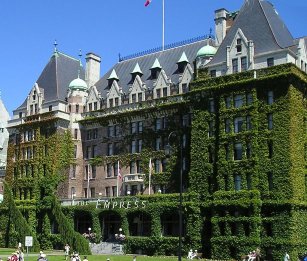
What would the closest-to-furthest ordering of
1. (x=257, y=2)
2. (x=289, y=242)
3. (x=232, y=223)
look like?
1. (x=289, y=242)
2. (x=232, y=223)
3. (x=257, y=2)

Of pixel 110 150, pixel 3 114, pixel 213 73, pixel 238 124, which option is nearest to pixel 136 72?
pixel 110 150

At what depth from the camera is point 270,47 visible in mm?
63094

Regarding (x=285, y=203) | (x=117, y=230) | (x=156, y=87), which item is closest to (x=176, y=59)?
(x=156, y=87)

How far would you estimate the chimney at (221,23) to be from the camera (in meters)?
75.1

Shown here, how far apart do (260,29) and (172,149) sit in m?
18.4

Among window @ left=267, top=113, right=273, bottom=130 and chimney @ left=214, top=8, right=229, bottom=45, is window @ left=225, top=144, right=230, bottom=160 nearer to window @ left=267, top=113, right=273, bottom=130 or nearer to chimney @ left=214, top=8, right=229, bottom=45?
window @ left=267, top=113, right=273, bottom=130

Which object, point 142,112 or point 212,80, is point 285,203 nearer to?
point 212,80

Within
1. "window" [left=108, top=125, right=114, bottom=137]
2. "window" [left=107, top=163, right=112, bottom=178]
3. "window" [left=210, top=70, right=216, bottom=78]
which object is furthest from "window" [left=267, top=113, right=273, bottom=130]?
"window" [left=107, top=163, right=112, bottom=178]

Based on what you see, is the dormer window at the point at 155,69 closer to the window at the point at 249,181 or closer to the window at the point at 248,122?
the window at the point at 248,122

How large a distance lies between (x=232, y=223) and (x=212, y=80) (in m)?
17.1

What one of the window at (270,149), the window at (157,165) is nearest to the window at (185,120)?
the window at (157,165)

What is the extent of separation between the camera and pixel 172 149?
69.4 meters

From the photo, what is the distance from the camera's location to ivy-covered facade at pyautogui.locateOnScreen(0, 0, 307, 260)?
2304 inches

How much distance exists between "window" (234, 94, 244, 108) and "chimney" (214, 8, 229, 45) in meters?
14.8
